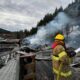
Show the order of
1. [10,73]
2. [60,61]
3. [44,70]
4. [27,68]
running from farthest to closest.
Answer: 1. [10,73]
2. [44,70]
3. [27,68]
4. [60,61]

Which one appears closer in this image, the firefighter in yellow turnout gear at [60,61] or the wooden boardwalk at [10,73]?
the firefighter in yellow turnout gear at [60,61]

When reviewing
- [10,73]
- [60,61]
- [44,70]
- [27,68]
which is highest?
[60,61]

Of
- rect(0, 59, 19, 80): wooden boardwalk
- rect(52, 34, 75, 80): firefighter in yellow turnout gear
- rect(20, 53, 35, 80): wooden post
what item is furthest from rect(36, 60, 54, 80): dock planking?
rect(52, 34, 75, 80): firefighter in yellow turnout gear

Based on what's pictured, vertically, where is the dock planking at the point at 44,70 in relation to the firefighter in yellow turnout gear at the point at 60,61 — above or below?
below

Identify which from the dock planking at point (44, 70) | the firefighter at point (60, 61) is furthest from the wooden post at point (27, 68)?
the dock planking at point (44, 70)

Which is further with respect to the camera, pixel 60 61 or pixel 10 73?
pixel 10 73

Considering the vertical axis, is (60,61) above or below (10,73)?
above

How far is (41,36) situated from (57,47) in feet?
125

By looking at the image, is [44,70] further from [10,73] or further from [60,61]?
[60,61]

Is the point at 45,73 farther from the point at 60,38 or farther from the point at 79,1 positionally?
the point at 79,1

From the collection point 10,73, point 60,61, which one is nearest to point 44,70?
point 10,73

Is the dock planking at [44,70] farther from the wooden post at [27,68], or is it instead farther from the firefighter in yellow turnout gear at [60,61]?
the firefighter in yellow turnout gear at [60,61]

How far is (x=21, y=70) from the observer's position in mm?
8398

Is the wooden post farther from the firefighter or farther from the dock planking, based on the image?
the dock planking
